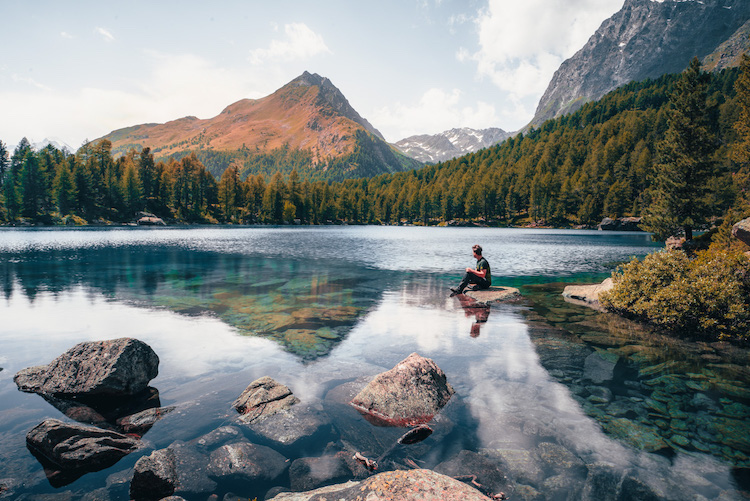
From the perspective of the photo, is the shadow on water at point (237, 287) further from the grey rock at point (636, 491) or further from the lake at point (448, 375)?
the grey rock at point (636, 491)

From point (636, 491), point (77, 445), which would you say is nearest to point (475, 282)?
point (636, 491)

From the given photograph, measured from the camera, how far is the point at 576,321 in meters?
17.3

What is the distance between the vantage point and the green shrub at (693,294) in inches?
542

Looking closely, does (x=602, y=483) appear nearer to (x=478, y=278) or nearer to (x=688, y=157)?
(x=478, y=278)

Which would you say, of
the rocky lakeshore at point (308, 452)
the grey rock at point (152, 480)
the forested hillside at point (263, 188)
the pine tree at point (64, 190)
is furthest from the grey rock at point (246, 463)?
the pine tree at point (64, 190)

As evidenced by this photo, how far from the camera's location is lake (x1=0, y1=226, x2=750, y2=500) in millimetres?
6480

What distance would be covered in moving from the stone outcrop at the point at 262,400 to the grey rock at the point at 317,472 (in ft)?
6.23

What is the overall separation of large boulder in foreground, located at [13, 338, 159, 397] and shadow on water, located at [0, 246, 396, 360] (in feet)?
15.6

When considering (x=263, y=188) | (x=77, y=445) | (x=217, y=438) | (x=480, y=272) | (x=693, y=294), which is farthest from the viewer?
(x=263, y=188)

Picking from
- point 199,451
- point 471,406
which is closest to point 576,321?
point 471,406

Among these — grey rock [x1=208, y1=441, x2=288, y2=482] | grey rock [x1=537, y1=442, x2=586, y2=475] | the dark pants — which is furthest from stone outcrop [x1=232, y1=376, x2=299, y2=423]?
the dark pants

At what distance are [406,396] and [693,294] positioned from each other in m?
13.5

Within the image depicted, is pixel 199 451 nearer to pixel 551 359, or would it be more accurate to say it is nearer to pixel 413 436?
pixel 413 436

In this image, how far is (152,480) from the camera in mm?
5852
